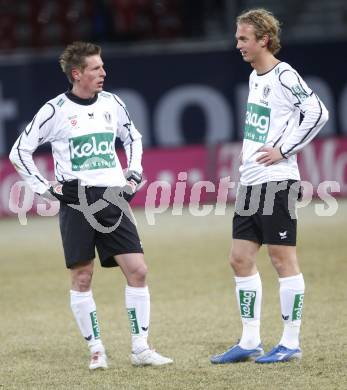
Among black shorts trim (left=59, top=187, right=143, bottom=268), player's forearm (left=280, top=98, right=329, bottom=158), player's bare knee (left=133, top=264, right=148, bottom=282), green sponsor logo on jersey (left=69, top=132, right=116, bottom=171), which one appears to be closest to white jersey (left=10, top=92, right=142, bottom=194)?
green sponsor logo on jersey (left=69, top=132, right=116, bottom=171)

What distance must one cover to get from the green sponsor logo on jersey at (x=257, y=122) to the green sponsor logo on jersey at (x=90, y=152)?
36.2 inches

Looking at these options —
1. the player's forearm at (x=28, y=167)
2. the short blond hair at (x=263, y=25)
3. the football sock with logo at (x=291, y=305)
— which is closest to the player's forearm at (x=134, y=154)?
the player's forearm at (x=28, y=167)

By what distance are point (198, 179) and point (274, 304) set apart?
28.2ft

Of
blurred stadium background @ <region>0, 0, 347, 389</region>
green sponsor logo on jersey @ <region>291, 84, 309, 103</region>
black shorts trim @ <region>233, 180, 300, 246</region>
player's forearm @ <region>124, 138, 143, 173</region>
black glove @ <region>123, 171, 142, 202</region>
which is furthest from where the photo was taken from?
blurred stadium background @ <region>0, 0, 347, 389</region>

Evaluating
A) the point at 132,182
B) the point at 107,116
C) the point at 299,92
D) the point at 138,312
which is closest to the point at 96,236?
the point at 132,182

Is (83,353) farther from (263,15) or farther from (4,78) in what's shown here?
(4,78)

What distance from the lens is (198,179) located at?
688 inches

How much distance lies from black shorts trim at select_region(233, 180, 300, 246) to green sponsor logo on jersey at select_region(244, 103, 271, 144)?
31 cm

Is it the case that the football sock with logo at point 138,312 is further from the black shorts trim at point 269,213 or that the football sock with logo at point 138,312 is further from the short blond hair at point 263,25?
the short blond hair at point 263,25

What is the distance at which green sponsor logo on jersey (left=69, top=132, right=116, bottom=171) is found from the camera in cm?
675

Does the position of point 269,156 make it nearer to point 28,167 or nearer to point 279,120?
point 279,120

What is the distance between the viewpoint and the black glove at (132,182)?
686 centimetres

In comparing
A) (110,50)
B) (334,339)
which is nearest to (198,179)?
(110,50)

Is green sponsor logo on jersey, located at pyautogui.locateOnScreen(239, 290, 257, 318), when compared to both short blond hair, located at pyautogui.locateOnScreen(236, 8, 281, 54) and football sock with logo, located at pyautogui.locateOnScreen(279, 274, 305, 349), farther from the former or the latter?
short blond hair, located at pyautogui.locateOnScreen(236, 8, 281, 54)
